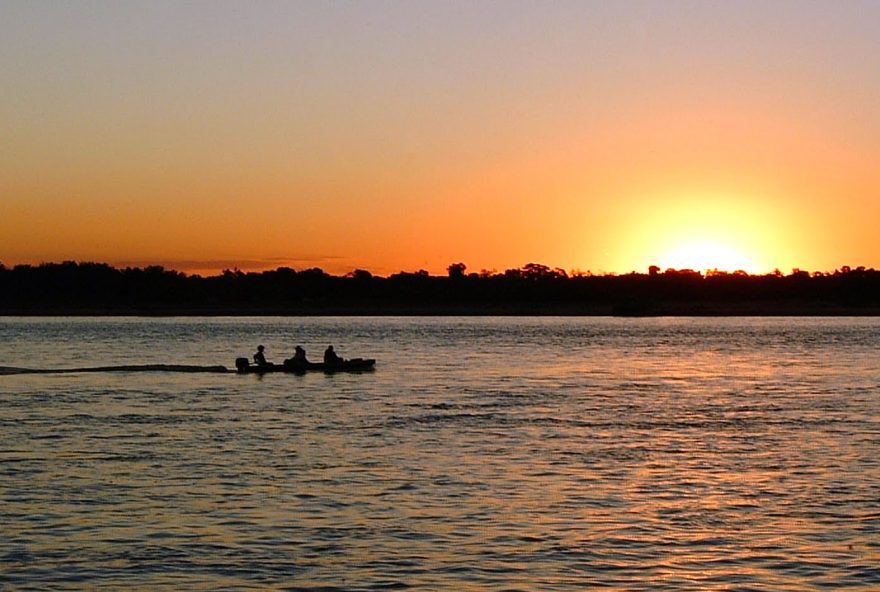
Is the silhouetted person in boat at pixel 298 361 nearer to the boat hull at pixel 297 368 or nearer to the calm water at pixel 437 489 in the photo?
the boat hull at pixel 297 368

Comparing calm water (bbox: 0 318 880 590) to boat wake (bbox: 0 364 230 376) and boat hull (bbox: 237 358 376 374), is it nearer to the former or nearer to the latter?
boat hull (bbox: 237 358 376 374)

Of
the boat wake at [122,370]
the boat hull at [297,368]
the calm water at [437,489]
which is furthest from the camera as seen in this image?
the boat wake at [122,370]

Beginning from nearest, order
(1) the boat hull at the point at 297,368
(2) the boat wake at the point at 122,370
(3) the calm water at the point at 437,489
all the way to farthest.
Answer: (3) the calm water at the point at 437,489
(1) the boat hull at the point at 297,368
(2) the boat wake at the point at 122,370

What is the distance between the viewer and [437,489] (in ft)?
79.3

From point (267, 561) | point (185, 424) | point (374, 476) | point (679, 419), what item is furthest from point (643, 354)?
point (267, 561)

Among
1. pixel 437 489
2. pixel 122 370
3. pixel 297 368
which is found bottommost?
pixel 437 489

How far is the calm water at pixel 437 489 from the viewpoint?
17.5m

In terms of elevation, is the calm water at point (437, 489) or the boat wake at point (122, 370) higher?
the boat wake at point (122, 370)

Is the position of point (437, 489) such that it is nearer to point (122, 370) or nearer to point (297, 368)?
point (297, 368)

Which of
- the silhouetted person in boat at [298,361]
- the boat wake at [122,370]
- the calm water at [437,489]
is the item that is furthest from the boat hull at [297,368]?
the calm water at [437,489]

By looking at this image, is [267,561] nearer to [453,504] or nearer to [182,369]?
[453,504]

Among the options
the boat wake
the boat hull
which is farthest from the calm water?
the boat wake

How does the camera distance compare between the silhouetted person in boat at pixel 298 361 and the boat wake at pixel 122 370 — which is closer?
the silhouetted person in boat at pixel 298 361

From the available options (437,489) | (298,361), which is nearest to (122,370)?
(298,361)
